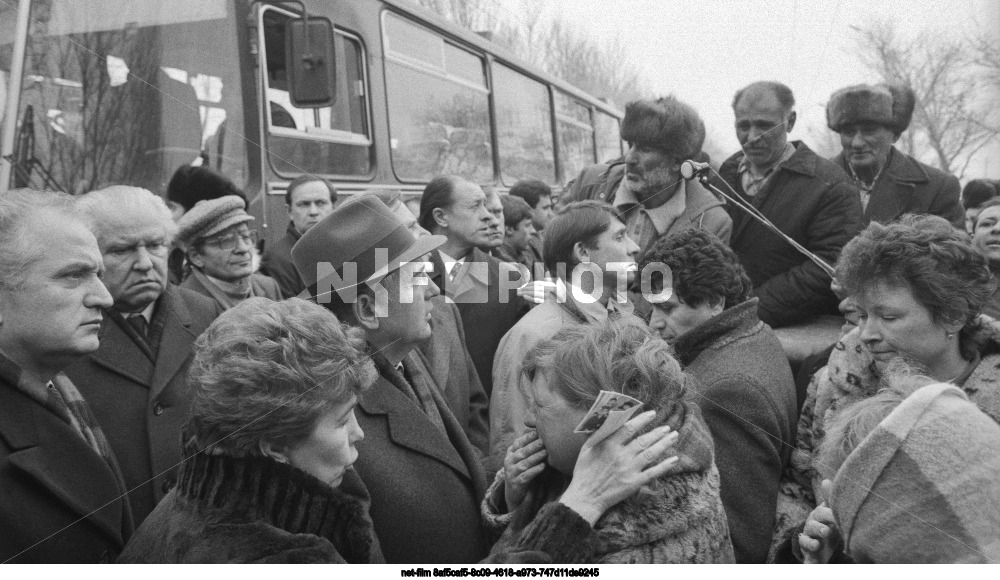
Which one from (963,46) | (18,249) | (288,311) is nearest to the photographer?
(288,311)

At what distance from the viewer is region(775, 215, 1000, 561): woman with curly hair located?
7.22 feet

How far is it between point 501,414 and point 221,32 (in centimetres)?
221

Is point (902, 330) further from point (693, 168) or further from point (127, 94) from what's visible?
point (127, 94)

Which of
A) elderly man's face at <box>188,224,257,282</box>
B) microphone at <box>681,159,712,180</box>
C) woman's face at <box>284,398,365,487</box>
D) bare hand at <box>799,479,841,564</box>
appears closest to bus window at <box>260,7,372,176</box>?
elderly man's face at <box>188,224,257,282</box>

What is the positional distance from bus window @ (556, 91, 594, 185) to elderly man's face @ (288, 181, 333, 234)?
127cm

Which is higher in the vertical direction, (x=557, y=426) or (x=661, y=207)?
(x=661, y=207)

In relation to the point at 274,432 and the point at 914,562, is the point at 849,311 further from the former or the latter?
the point at 274,432

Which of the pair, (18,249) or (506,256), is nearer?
(18,249)

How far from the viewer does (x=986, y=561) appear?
132 cm

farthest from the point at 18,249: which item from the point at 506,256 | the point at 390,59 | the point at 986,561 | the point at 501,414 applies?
the point at 506,256

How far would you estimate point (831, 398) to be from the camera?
7.98 feet

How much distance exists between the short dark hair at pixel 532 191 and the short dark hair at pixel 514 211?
114 mm

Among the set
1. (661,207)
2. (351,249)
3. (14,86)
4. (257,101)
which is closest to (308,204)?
(257,101)

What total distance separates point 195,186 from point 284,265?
28.5 inches
